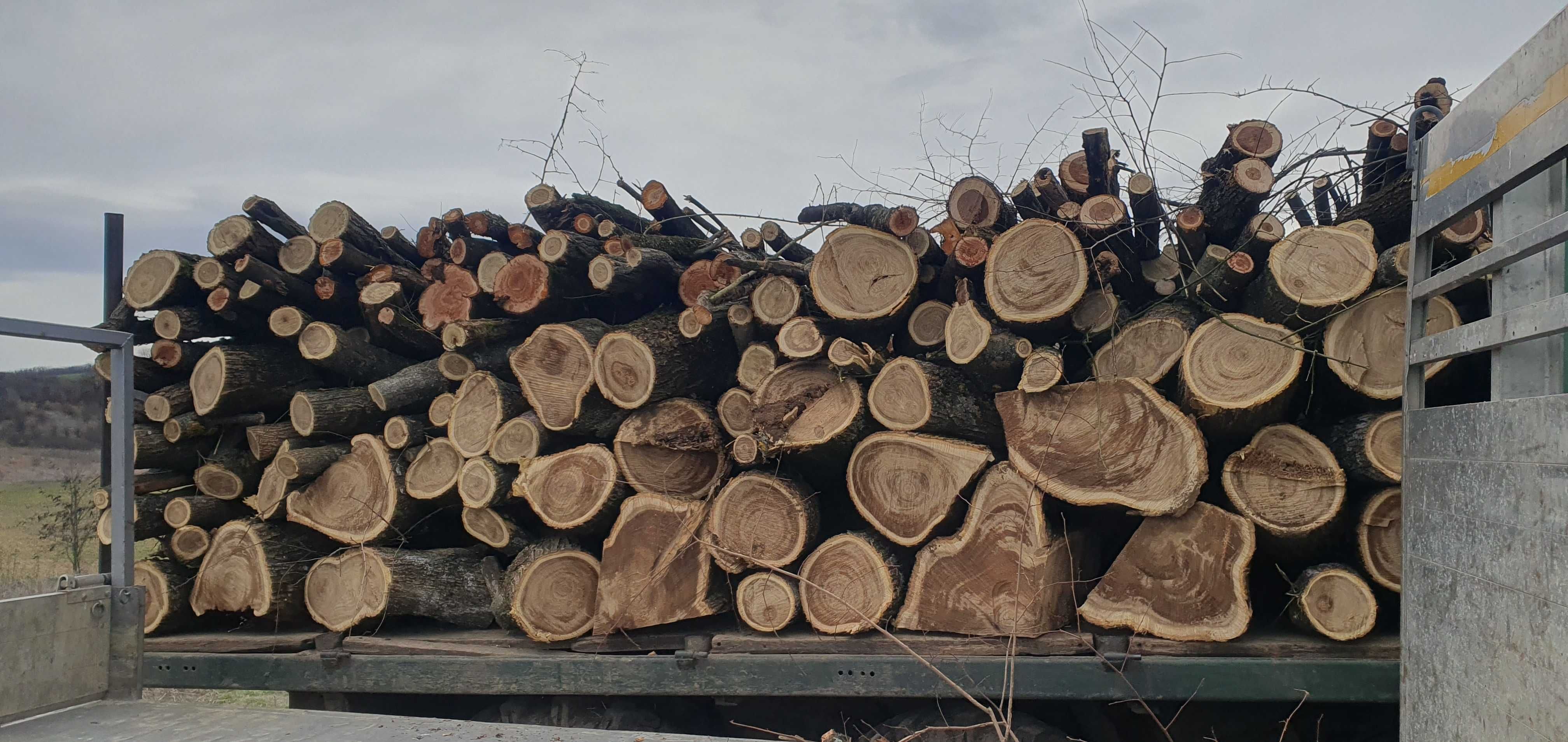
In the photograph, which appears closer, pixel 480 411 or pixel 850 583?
pixel 850 583

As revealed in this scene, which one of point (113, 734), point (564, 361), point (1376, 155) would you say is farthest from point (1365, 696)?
point (113, 734)

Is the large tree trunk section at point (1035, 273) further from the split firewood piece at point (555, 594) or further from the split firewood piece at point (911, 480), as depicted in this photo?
the split firewood piece at point (555, 594)

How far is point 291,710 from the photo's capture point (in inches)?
117

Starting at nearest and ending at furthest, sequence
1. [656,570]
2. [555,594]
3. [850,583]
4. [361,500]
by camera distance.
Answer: [850,583]
[656,570]
[555,594]
[361,500]

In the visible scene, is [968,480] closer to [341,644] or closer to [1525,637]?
[1525,637]

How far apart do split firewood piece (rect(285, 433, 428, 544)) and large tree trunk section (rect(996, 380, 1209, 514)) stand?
Result: 102 inches

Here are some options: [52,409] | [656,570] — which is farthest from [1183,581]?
[52,409]

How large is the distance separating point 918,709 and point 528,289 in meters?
2.33

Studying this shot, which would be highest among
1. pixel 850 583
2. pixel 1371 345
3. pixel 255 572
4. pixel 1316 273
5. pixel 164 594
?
pixel 1316 273

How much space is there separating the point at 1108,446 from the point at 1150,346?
15.0 inches

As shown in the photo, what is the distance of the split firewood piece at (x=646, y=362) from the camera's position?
3648 mm

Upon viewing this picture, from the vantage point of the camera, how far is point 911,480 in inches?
132

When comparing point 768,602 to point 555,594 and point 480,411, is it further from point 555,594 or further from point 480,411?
point 480,411

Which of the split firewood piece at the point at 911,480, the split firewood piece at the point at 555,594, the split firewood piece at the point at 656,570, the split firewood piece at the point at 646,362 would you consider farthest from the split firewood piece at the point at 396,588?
the split firewood piece at the point at 911,480
